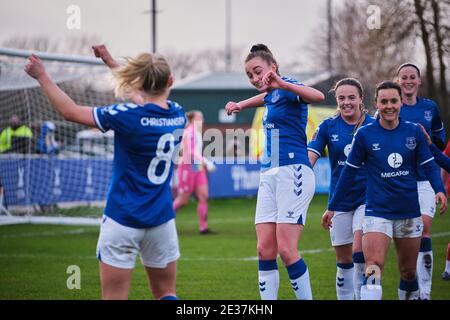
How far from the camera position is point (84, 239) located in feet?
49.4

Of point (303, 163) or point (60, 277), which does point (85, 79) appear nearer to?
point (60, 277)

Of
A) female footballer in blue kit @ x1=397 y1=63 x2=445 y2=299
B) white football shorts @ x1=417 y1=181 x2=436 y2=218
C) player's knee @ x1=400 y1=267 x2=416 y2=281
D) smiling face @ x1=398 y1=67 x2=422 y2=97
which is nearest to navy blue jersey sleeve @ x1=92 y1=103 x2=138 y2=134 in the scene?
player's knee @ x1=400 y1=267 x2=416 y2=281

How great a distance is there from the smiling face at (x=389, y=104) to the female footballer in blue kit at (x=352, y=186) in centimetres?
86

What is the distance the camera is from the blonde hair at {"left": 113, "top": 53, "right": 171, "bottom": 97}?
5.26 m

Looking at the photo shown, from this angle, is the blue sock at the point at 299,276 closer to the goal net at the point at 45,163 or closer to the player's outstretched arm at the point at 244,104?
the player's outstretched arm at the point at 244,104

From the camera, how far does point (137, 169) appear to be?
5.29 metres

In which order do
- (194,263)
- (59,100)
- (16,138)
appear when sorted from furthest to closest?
1. (16,138)
2. (194,263)
3. (59,100)

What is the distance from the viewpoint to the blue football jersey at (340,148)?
7.75m

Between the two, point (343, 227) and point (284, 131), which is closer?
point (284, 131)

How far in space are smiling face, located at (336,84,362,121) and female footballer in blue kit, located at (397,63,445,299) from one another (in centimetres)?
123

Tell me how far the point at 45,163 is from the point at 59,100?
13.6 m

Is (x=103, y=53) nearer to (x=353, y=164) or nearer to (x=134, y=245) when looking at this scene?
(x=134, y=245)

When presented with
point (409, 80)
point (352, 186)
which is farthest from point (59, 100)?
point (409, 80)

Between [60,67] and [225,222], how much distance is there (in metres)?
5.40
